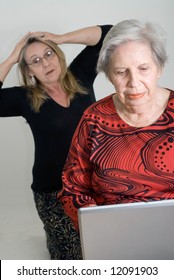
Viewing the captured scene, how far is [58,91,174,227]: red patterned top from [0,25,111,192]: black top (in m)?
0.56

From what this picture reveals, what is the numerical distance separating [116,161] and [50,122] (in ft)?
2.28

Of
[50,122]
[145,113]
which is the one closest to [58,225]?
[50,122]

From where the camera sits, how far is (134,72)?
1084 mm

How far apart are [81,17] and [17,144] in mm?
1035

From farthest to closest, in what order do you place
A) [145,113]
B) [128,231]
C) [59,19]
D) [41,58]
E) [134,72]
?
[59,19] → [41,58] → [145,113] → [134,72] → [128,231]

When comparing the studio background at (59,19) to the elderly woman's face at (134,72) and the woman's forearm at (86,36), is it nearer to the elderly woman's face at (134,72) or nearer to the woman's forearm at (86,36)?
the woman's forearm at (86,36)

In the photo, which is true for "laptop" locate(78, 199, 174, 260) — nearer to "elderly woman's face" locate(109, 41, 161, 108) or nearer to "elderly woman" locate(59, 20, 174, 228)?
"elderly woman" locate(59, 20, 174, 228)

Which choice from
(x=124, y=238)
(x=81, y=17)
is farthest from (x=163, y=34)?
(x=81, y=17)

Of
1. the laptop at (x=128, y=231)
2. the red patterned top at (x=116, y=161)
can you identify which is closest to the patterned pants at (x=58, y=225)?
the red patterned top at (x=116, y=161)

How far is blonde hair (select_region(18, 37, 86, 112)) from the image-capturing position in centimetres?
180

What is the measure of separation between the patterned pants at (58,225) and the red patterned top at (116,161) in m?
0.60

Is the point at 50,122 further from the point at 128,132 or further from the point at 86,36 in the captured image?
the point at 128,132

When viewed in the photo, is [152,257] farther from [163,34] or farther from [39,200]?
[39,200]

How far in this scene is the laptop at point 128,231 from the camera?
2.68 ft
